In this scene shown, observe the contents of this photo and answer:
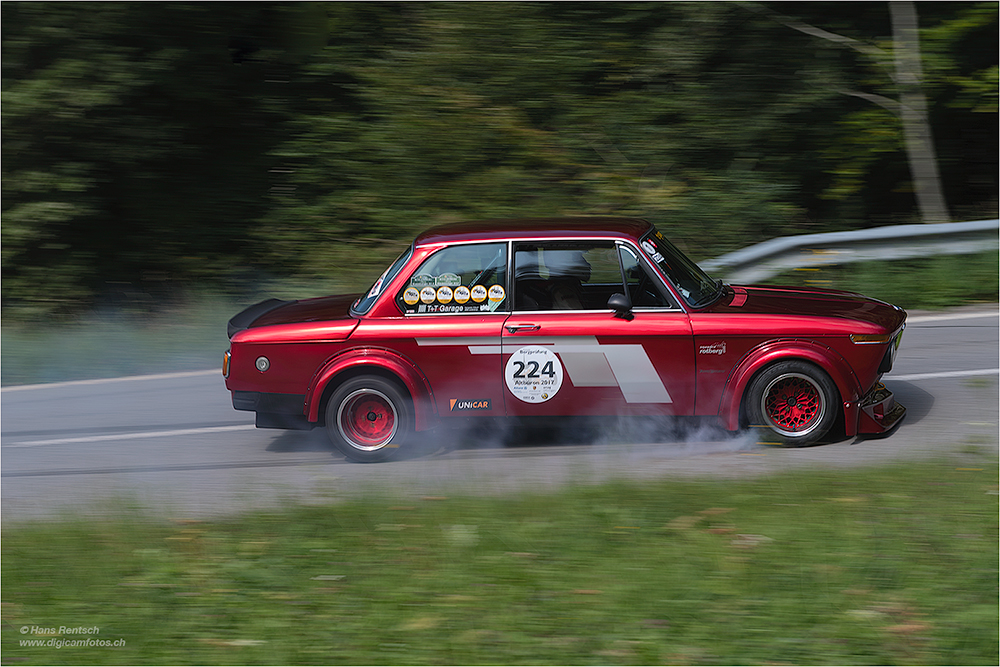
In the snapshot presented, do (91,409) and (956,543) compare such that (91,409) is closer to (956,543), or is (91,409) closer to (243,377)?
(243,377)

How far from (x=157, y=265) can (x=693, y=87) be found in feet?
26.6

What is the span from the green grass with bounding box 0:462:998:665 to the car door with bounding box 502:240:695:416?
0.70 m

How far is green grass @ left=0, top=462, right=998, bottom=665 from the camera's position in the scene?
4.00 m

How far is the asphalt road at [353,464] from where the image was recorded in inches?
235

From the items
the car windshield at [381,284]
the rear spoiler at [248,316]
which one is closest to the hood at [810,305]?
the car windshield at [381,284]

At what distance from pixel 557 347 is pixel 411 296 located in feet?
3.58

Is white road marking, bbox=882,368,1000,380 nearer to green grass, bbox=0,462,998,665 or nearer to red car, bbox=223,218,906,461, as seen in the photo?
red car, bbox=223,218,906,461

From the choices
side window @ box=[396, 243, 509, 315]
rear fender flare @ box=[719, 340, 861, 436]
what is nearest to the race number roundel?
side window @ box=[396, 243, 509, 315]

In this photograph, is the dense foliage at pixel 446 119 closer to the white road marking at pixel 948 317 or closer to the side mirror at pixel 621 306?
the white road marking at pixel 948 317

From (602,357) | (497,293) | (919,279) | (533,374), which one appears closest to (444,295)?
(497,293)

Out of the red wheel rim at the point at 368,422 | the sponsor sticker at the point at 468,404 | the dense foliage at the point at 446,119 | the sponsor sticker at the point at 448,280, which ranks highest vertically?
the dense foliage at the point at 446,119

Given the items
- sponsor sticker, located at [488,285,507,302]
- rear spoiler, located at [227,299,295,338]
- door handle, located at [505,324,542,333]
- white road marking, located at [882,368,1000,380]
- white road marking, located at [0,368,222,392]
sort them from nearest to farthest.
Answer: door handle, located at [505,324,542,333] < sponsor sticker, located at [488,285,507,302] < rear spoiler, located at [227,299,295,338] < white road marking, located at [882,368,1000,380] < white road marking, located at [0,368,222,392]

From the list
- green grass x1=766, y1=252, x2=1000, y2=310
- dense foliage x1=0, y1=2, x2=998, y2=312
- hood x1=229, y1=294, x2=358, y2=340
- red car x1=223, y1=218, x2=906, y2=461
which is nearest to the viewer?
red car x1=223, y1=218, x2=906, y2=461

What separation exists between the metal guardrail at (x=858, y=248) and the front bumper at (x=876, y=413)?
10.7 ft
